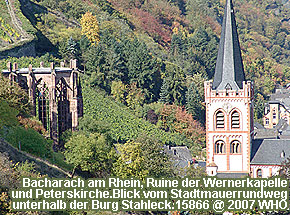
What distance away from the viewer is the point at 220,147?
6700 centimetres

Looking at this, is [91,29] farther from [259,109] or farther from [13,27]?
[259,109]

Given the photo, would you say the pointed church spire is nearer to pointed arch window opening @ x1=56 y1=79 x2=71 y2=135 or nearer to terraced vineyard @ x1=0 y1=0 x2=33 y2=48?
pointed arch window opening @ x1=56 y1=79 x2=71 y2=135

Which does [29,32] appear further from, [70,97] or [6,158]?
[6,158]

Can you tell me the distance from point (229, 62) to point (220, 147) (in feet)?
30.7

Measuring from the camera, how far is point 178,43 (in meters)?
160

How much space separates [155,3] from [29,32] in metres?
89.1

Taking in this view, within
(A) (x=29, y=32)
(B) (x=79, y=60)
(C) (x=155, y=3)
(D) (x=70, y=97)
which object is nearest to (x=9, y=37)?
(A) (x=29, y=32)

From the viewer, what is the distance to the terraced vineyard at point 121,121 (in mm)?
88875

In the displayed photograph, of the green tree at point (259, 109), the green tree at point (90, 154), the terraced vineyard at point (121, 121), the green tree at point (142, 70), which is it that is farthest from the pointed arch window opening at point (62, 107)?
the green tree at point (259, 109)

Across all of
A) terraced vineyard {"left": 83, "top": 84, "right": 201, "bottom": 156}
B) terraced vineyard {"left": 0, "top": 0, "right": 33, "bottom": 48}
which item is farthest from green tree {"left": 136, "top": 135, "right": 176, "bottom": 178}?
terraced vineyard {"left": 0, "top": 0, "right": 33, "bottom": 48}

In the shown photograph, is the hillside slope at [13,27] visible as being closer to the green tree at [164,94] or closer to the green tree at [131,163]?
the green tree at [164,94]

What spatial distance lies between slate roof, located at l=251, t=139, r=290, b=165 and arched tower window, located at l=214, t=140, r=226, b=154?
3168 mm

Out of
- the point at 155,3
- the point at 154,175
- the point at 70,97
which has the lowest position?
the point at 154,175

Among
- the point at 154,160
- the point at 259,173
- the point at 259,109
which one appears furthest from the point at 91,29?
the point at 154,160
